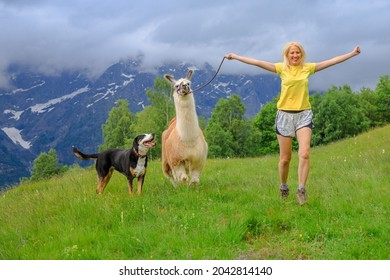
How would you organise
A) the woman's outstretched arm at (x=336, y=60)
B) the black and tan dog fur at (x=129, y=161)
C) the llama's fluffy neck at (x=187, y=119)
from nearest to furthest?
the woman's outstretched arm at (x=336, y=60) < the black and tan dog fur at (x=129, y=161) < the llama's fluffy neck at (x=187, y=119)

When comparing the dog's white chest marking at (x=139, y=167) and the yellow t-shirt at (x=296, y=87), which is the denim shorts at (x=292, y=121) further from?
the dog's white chest marking at (x=139, y=167)

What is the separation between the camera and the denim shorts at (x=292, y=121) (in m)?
7.25

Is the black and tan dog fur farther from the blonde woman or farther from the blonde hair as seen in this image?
the blonde hair

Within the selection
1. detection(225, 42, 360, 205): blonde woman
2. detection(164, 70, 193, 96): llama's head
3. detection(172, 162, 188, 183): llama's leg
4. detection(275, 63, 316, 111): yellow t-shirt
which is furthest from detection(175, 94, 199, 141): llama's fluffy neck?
detection(275, 63, 316, 111): yellow t-shirt

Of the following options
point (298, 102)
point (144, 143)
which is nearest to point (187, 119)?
point (144, 143)

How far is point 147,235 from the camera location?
19.7 ft

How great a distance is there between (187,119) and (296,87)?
251cm

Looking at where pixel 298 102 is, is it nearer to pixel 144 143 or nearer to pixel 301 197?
pixel 301 197

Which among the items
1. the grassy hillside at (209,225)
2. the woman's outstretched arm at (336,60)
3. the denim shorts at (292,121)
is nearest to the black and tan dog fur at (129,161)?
the grassy hillside at (209,225)

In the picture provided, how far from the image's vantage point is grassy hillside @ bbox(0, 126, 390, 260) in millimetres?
5586

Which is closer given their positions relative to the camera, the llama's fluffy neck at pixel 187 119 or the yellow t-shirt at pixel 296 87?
the yellow t-shirt at pixel 296 87

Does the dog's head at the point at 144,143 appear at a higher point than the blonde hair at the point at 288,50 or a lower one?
lower

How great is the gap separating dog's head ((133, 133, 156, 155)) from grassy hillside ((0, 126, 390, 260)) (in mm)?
833

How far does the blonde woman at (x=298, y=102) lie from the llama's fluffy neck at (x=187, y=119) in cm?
203
